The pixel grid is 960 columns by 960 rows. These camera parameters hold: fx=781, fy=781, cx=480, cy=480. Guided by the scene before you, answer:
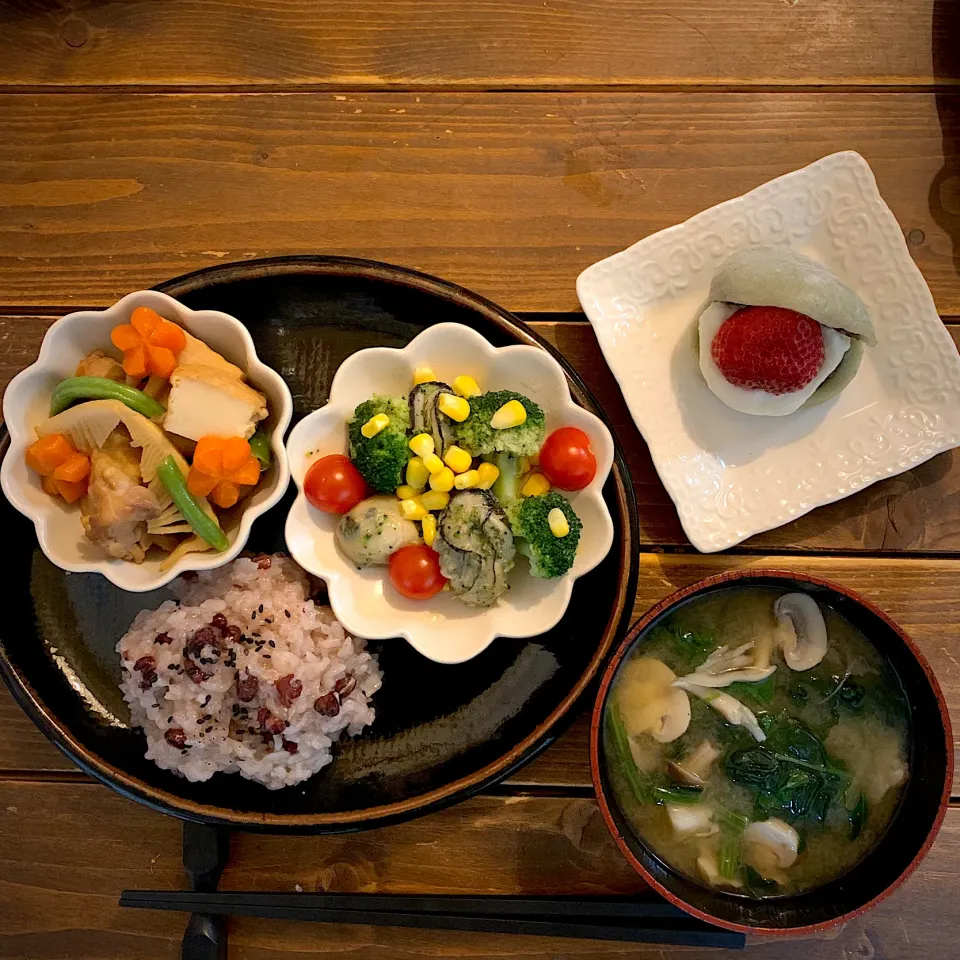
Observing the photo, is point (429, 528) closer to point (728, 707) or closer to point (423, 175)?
point (728, 707)

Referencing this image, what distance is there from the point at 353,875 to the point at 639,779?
2.84 ft

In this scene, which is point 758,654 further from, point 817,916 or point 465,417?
point 465,417

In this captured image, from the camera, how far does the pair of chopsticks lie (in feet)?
6.59

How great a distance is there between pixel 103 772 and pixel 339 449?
0.99 metres

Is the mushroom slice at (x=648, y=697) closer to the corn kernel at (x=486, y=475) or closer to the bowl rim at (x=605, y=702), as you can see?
the bowl rim at (x=605, y=702)

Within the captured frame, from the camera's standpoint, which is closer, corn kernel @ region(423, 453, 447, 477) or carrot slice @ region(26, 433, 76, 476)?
carrot slice @ region(26, 433, 76, 476)

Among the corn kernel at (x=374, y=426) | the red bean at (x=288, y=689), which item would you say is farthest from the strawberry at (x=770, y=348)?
the red bean at (x=288, y=689)

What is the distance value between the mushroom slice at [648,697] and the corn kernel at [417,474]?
26.6 inches

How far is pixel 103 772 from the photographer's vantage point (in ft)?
6.37

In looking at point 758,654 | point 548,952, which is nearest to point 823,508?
point 758,654

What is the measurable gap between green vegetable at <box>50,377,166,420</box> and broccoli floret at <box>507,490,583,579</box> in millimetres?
885

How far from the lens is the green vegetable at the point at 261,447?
6.08 feet

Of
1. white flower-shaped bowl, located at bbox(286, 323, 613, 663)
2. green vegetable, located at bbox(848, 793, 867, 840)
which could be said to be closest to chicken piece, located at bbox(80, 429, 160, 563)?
white flower-shaped bowl, located at bbox(286, 323, 613, 663)

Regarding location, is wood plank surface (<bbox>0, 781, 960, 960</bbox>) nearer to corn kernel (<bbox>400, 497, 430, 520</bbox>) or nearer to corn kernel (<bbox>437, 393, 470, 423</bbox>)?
corn kernel (<bbox>400, 497, 430, 520</bbox>)
